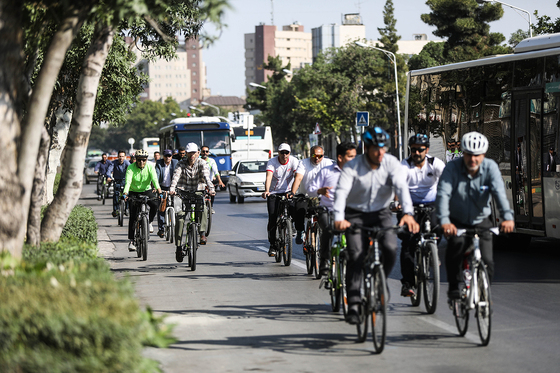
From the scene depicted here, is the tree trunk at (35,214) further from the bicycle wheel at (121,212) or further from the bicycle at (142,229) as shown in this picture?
the bicycle wheel at (121,212)

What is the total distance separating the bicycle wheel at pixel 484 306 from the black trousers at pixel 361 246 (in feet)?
2.39

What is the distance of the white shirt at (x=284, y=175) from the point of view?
12.2 metres

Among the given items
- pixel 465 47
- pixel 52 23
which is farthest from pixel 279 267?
pixel 465 47

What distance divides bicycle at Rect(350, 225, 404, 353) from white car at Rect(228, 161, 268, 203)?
2173 centimetres

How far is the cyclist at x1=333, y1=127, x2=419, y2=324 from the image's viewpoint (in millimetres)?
6797

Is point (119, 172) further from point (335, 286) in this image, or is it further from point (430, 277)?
point (430, 277)

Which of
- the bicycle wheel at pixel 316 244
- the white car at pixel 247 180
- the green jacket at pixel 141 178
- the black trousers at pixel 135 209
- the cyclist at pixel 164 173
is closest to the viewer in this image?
the bicycle wheel at pixel 316 244

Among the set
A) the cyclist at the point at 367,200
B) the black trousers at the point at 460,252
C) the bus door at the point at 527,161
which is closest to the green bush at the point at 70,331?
the cyclist at the point at 367,200

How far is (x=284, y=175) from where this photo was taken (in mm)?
12250

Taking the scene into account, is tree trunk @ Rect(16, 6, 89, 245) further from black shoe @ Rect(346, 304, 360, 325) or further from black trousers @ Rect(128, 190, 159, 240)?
black trousers @ Rect(128, 190, 159, 240)

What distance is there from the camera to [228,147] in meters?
35.8

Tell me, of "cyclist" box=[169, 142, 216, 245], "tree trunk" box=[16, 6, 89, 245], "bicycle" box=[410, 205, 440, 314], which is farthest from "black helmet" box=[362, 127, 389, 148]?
"cyclist" box=[169, 142, 216, 245]

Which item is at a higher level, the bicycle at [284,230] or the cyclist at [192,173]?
the cyclist at [192,173]

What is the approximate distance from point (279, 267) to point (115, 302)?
25.4 ft
